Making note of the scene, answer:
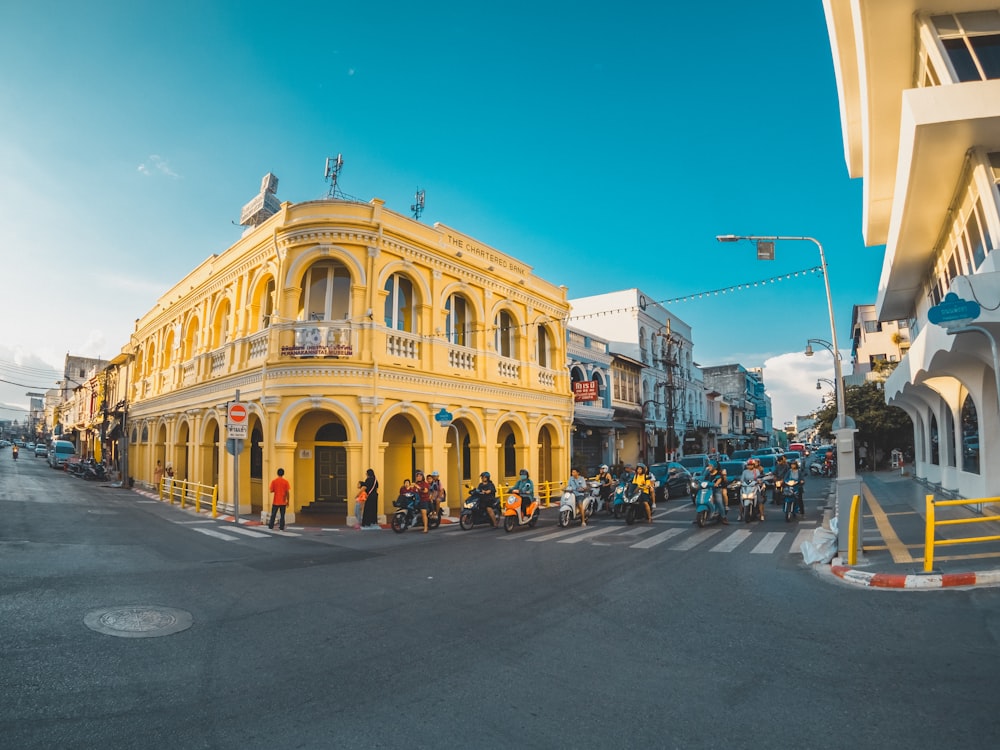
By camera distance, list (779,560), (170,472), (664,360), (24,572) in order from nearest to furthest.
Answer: (24,572), (779,560), (170,472), (664,360)

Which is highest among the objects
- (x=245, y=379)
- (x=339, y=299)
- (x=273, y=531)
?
(x=339, y=299)

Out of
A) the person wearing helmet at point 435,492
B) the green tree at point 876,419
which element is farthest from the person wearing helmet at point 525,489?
the green tree at point 876,419

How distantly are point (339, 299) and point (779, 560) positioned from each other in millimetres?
14223

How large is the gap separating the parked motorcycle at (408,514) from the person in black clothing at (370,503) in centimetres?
67

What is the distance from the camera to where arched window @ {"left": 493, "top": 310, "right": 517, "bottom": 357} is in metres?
22.4

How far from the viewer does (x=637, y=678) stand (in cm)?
469

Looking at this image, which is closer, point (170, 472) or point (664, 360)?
point (170, 472)

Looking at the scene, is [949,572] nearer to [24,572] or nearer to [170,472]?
[24,572]

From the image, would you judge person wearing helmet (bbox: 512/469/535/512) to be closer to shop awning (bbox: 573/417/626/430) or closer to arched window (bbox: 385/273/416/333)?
arched window (bbox: 385/273/416/333)

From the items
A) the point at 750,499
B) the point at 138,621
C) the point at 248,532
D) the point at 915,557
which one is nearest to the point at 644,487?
the point at 750,499

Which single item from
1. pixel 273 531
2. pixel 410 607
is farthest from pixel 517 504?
pixel 410 607

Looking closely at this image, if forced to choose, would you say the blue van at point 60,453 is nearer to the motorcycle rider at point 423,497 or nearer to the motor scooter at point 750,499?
the motorcycle rider at point 423,497

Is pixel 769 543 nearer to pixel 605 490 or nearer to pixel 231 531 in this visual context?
pixel 605 490

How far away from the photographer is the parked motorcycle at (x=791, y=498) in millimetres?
15172
